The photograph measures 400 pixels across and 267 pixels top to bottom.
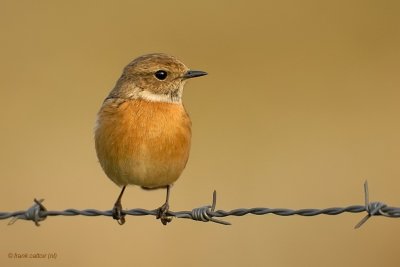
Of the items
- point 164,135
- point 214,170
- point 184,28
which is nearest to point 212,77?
point 184,28

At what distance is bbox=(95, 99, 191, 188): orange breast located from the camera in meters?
6.69

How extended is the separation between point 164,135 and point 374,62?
5773mm

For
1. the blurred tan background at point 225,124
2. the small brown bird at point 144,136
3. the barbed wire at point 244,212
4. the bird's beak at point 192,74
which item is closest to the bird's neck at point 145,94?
the small brown bird at point 144,136

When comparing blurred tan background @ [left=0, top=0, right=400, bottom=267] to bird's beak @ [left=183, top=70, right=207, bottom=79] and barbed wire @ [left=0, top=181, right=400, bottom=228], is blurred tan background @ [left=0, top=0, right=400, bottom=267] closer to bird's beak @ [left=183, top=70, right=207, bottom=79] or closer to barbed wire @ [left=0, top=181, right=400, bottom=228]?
bird's beak @ [left=183, top=70, right=207, bottom=79]

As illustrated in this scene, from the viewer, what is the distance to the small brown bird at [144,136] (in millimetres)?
6695

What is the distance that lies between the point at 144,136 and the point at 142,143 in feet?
0.21

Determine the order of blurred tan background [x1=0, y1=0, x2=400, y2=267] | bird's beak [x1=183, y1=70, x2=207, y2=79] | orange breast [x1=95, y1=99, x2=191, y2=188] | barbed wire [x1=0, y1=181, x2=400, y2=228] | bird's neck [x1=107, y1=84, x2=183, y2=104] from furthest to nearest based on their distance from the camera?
1. blurred tan background [x1=0, y1=0, x2=400, y2=267]
2. bird's beak [x1=183, y1=70, x2=207, y2=79]
3. bird's neck [x1=107, y1=84, x2=183, y2=104]
4. orange breast [x1=95, y1=99, x2=191, y2=188]
5. barbed wire [x1=0, y1=181, x2=400, y2=228]

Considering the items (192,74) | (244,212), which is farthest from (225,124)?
(244,212)

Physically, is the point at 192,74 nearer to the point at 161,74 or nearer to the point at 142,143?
the point at 161,74

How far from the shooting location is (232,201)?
31.9 ft

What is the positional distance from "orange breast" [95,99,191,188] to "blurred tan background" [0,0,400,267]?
2480 millimetres

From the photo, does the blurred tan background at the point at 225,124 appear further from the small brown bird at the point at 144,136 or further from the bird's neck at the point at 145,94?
the bird's neck at the point at 145,94

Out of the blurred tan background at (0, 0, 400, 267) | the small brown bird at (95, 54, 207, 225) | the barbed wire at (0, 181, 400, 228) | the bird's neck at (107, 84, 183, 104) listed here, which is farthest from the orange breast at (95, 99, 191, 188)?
the blurred tan background at (0, 0, 400, 267)

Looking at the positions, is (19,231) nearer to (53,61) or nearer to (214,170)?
(214,170)
